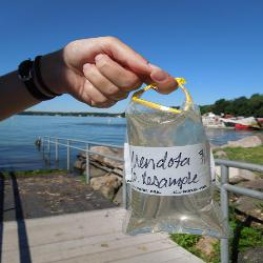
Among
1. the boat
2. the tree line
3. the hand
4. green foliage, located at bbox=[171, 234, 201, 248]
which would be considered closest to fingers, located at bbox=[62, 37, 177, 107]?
the hand

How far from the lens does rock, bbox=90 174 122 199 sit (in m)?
7.06

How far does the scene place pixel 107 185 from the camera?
718 centimetres

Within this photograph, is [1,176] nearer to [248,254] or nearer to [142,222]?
[248,254]

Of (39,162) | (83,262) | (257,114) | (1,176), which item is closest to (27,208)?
(83,262)

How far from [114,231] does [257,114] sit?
83.2m

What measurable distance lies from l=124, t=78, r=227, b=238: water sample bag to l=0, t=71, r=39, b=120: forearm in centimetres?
52

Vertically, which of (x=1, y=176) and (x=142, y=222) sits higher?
(x=142, y=222)

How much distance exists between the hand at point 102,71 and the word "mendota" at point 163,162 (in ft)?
0.63

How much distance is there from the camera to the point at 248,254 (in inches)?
138

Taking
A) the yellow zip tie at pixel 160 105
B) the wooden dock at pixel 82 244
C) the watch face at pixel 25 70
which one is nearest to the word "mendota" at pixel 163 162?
the yellow zip tie at pixel 160 105

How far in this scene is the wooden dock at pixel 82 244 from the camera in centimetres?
369

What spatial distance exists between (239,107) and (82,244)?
84.4 metres

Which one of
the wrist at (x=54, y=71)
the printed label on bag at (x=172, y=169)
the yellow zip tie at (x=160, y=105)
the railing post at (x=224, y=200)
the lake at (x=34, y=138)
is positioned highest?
the wrist at (x=54, y=71)

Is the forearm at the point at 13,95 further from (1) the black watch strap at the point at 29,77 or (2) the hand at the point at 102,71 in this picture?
(2) the hand at the point at 102,71
